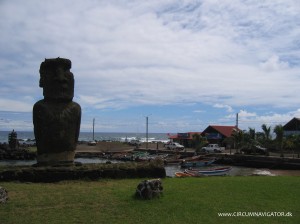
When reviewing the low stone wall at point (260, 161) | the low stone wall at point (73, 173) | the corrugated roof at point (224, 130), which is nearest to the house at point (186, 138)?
the corrugated roof at point (224, 130)

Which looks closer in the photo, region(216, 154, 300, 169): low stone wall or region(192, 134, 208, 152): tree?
region(216, 154, 300, 169): low stone wall

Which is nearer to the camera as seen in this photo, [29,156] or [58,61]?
[58,61]

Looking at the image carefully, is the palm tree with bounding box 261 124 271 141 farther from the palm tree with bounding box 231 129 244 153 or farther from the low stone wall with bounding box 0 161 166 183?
the low stone wall with bounding box 0 161 166 183

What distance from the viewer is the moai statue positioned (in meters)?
17.2

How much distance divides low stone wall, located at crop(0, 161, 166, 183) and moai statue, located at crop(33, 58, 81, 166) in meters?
1.72

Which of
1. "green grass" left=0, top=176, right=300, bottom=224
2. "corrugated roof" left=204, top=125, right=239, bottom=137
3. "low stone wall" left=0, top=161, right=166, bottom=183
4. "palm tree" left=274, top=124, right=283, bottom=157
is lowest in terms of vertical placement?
"green grass" left=0, top=176, right=300, bottom=224

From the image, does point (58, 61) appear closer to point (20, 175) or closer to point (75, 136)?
point (75, 136)

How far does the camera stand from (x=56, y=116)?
17.2 meters

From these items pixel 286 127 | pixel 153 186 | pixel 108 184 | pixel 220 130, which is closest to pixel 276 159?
pixel 286 127

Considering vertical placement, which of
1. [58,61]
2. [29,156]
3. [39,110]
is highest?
[58,61]

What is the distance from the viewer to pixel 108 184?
14.6 metres

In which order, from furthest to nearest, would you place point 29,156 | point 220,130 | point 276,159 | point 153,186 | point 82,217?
point 220,130
point 29,156
point 276,159
point 153,186
point 82,217

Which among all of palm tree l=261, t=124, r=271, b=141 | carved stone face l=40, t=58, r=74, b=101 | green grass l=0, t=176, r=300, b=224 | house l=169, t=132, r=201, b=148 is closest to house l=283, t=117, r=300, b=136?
palm tree l=261, t=124, r=271, b=141

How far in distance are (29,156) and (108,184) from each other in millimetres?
41254
